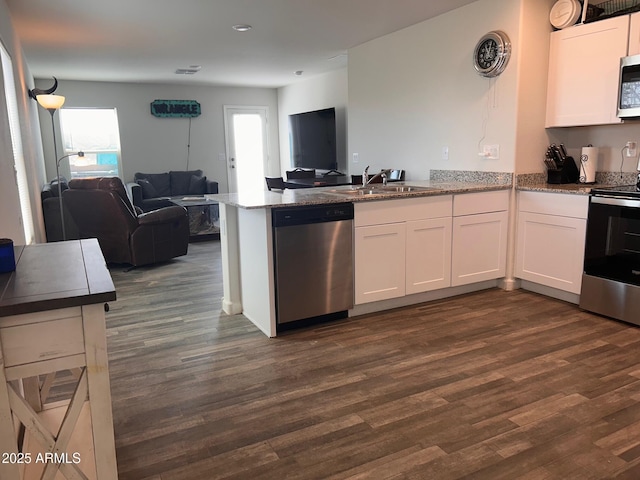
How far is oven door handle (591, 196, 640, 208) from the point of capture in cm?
317

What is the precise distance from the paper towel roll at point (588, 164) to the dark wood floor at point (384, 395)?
1.08 metres

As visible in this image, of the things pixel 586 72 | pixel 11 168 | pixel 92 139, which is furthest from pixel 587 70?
pixel 92 139

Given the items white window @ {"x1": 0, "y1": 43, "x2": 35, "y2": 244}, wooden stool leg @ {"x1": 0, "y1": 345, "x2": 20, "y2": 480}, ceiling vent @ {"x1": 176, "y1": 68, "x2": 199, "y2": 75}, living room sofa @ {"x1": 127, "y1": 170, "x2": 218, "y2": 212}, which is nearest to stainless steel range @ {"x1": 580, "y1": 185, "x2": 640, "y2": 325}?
wooden stool leg @ {"x1": 0, "y1": 345, "x2": 20, "y2": 480}

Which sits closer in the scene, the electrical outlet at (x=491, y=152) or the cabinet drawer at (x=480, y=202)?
the cabinet drawer at (x=480, y=202)

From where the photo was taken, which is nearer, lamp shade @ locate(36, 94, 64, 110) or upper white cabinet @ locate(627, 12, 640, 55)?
upper white cabinet @ locate(627, 12, 640, 55)

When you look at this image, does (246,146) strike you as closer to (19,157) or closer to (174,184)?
(174,184)

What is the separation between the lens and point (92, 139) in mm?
8617

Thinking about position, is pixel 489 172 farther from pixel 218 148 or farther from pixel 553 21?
pixel 218 148

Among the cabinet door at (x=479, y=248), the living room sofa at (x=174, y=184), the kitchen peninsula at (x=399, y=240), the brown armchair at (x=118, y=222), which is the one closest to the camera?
the kitchen peninsula at (x=399, y=240)

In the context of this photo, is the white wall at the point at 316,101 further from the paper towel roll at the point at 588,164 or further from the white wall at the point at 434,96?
the paper towel roll at the point at 588,164

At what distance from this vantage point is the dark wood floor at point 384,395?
6.34 ft

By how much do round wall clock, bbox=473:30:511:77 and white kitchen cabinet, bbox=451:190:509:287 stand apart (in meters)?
1.03

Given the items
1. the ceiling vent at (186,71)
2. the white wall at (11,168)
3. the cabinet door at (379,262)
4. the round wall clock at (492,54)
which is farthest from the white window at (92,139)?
the round wall clock at (492,54)

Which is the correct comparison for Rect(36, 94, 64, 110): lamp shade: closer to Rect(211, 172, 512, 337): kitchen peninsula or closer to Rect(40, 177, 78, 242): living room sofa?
Rect(40, 177, 78, 242): living room sofa
